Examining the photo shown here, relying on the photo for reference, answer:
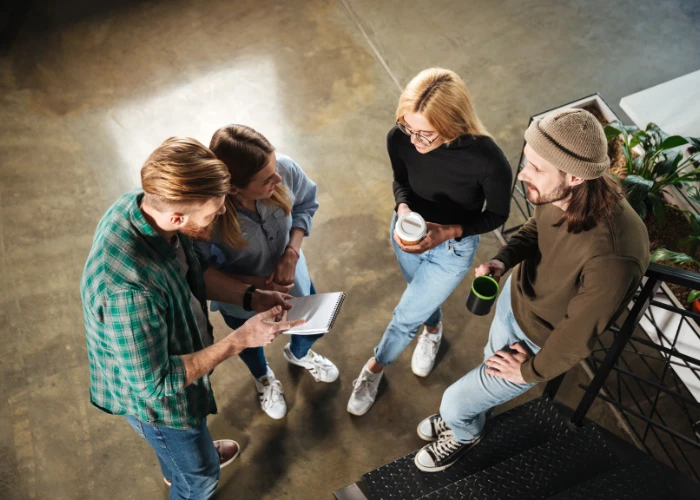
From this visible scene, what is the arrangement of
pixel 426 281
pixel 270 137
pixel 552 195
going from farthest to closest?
pixel 270 137, pixel 426 281, pixel 552 195

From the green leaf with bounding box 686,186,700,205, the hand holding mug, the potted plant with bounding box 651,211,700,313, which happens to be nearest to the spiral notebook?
the hand holding mug

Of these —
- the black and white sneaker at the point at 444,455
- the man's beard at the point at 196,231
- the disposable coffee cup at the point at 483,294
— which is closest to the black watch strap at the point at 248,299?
the man's beard at the point at 196,231

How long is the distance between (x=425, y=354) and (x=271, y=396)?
87cm

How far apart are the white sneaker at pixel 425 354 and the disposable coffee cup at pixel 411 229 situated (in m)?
1.06

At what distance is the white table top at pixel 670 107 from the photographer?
3434 millimetres

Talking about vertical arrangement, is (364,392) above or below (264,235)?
below

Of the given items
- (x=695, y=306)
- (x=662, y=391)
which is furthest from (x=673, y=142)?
(x=662, y=391)

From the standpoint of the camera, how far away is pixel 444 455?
8.85 feet

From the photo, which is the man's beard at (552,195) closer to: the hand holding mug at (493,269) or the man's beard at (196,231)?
the hand holding mug at (493,269)

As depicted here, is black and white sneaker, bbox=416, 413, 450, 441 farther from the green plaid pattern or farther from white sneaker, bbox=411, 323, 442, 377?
the green plaid pattern

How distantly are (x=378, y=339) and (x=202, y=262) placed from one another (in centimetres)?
144

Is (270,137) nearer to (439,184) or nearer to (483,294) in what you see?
(439,184)

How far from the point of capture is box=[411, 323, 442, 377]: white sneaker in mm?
3211

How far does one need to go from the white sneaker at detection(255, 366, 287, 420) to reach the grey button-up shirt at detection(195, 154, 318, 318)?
628 mm
